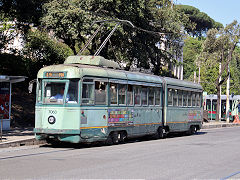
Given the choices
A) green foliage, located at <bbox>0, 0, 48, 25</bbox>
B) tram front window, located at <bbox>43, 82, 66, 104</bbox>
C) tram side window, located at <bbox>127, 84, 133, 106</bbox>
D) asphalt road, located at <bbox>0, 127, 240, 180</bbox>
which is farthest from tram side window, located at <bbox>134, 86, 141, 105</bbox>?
green foliage, located at <bbox>0, 0, 48, 25</bbox>

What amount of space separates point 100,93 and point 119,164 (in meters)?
5.22

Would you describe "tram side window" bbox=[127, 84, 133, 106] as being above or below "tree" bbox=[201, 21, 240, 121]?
below

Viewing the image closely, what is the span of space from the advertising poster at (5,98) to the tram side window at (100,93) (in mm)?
6110

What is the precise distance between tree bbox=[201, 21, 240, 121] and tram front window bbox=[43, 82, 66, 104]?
26.9 m

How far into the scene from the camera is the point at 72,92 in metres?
15.0

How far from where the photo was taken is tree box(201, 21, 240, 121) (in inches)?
1544

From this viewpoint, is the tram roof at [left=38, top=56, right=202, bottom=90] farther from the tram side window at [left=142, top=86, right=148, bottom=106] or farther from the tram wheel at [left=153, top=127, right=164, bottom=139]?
the tram wheel at [left=153, top=127, right=164, bottom=139]

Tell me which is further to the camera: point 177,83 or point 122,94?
point 177,83

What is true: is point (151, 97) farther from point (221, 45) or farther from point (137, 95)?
point (221, 45)

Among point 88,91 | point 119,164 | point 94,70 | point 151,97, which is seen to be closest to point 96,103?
point 88,91

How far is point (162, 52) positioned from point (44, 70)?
19068 millimetres

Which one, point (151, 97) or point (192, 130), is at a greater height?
point (151, 97)

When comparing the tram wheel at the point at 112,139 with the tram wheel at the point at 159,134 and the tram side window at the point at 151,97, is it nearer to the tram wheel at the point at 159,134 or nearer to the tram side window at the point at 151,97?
the tram side window at the point at 151,97

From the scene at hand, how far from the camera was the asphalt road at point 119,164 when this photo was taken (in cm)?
945
